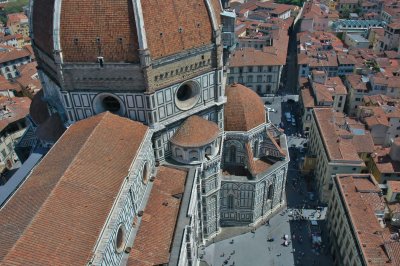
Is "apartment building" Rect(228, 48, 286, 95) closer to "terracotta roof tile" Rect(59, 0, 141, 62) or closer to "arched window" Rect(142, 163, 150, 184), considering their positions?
"arched window" Rect(142, 163, 150, 184)

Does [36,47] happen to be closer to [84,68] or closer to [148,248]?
[84,68]

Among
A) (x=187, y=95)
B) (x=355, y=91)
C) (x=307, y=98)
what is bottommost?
(x=307, y=98)

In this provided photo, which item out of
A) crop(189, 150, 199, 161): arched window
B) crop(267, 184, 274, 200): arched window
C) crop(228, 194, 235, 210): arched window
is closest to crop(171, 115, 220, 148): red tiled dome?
crop(189, 150, 199, 161): arched window

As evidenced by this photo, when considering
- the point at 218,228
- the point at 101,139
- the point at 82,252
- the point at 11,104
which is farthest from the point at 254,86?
the point at 82,252

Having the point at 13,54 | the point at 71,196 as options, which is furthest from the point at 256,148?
the point at 13,54

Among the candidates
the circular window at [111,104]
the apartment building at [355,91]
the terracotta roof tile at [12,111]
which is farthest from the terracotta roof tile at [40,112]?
the apartment building at [355,91]

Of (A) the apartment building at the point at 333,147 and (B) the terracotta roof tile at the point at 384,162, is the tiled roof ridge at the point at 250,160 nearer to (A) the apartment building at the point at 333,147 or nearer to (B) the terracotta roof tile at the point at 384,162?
(A) the apartment building at the point at 333,147

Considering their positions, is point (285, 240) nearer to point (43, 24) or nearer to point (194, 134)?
point (194, 134)
